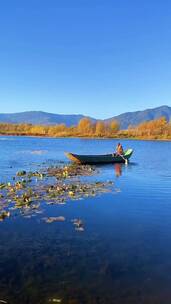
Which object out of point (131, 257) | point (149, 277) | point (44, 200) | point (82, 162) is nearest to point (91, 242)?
point (131, 257)

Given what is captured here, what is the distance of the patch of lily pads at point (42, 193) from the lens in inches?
755

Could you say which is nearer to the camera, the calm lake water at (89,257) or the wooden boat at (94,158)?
the calm lake water at (89,257)

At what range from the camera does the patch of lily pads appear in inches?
755

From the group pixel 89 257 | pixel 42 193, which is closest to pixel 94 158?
pixel 42 193

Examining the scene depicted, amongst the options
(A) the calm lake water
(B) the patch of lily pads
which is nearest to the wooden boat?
(B) the patch of lily pads

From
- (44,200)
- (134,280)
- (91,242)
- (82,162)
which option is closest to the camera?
(134,280)

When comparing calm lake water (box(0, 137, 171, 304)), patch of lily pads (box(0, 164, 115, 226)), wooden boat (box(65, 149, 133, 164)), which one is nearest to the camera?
calm lake water (box(0, 137, 171, 304))

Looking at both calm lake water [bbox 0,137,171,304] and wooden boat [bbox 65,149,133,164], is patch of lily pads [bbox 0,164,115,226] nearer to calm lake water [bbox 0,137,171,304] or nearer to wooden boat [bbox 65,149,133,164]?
calm lake water [bbox 0,137,171,304]

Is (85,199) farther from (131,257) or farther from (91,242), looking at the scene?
(131,257)

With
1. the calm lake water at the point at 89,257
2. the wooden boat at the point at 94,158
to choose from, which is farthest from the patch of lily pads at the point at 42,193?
the wooden boat at the point at 94,158

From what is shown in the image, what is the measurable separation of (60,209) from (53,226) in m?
3.45

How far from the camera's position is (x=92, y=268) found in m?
12.2

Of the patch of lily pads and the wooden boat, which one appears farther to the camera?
the wooden boat

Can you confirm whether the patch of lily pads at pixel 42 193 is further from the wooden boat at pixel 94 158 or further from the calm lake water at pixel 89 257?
the wooden boat at pixel 94 158
